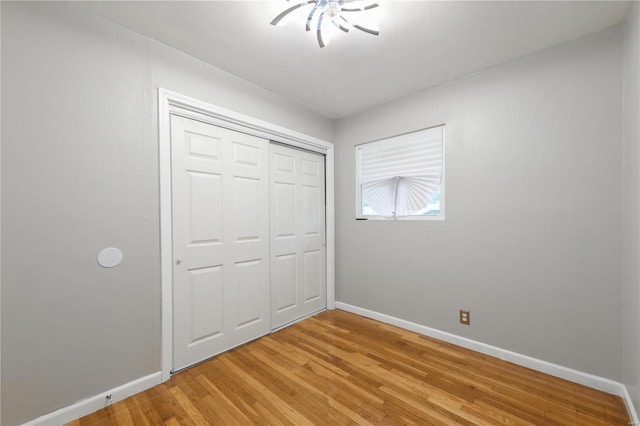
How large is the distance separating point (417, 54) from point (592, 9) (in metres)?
1.03

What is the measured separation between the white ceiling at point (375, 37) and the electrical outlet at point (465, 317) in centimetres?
220

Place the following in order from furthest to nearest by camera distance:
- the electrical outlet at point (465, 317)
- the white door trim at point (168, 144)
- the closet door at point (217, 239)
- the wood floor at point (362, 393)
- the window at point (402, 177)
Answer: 1. the window at point (402, 177)
2. the electrical outlet at point (465, 317)
3. the closet door at point (217, 239)
4. the white door trim at point (168, 144)
5. the wood floor at point (362, 393)

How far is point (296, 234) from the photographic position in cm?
302

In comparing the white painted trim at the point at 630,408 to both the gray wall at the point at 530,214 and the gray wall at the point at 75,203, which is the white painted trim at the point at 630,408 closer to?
the gray wall at the point at 530,214

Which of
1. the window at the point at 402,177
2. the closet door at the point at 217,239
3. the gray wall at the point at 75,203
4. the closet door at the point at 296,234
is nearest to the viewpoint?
the gray wall at the point at 75,203

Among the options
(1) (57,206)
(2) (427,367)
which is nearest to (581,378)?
(2) (427,367)

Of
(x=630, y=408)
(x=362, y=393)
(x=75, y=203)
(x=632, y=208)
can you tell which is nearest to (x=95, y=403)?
(x=75, y=203)

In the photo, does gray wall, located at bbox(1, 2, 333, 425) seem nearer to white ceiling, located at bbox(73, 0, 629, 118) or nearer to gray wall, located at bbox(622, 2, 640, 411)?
white ceiling, located at bbox(73, 0, 629, 118)

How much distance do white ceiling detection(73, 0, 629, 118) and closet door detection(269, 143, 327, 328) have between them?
904mm

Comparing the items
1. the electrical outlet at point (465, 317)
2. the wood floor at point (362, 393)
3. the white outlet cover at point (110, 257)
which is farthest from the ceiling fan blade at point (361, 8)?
the electrical outlet at point (465, 317)

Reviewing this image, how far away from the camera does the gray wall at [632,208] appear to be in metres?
1.43

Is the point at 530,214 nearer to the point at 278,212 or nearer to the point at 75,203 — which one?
the point at 278,212

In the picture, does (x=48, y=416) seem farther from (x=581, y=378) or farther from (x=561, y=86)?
(x=561, y=86)

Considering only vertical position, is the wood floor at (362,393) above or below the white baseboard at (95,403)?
below
